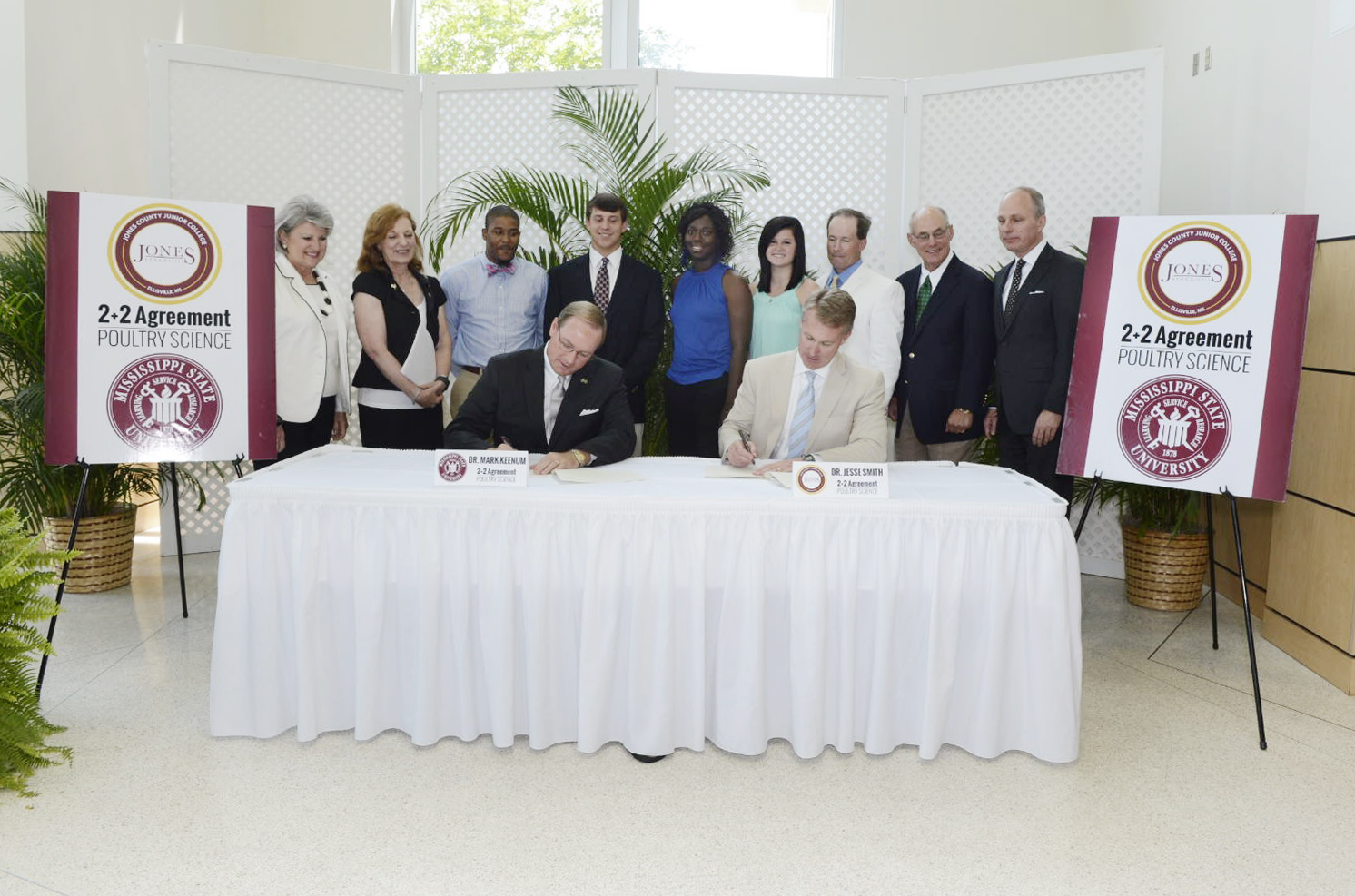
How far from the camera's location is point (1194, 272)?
3.13m

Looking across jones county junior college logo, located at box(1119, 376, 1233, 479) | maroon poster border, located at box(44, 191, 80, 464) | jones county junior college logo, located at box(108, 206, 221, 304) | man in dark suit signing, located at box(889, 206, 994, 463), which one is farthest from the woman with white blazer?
jones county junior college logo, located at box(1119, 376, 1233, 479)

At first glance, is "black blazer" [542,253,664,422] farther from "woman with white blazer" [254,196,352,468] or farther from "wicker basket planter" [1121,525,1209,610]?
"wicker basket planter" [1121,525,1209,610]

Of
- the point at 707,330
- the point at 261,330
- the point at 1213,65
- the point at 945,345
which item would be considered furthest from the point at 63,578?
the point at 1213,65

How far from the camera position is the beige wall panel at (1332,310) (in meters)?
3.42

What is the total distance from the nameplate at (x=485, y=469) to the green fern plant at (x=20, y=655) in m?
0.96

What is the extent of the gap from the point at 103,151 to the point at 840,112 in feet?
11.9

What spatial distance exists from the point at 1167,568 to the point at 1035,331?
1.27m

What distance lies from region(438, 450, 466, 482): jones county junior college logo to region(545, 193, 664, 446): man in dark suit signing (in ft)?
5.11

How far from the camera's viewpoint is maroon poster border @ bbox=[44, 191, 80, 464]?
10.5ft

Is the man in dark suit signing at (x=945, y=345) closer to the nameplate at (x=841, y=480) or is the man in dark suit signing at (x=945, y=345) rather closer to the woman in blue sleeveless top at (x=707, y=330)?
the woman in blue sleeveless top at (x=707, y=330)

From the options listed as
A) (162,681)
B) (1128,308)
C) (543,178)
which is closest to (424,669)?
(162,681)

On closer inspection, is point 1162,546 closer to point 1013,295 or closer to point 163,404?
point 1013,295

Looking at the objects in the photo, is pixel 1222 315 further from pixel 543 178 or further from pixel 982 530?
pixel 543 178

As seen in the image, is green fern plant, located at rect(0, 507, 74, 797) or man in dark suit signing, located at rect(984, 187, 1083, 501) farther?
man in dark suit signing, located at rect(984, 187, 1083, 501)
